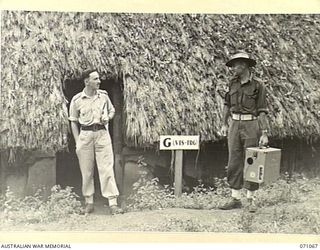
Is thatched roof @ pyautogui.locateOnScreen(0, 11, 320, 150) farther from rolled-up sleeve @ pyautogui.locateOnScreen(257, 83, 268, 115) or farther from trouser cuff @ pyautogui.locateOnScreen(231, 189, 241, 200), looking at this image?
trouser cuff @ pyautogui.locateOnScreen(231, 189, 241, 200)

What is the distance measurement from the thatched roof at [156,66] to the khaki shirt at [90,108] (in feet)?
0.10

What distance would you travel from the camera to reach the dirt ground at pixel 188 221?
1.20m

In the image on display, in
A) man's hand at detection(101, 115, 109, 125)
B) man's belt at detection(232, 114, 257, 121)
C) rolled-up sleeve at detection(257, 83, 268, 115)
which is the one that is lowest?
man's hand at detection(101, 115, 109, 125)

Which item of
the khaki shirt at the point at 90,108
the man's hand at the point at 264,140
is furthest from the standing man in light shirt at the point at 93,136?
the man's hand at the point at 264,140

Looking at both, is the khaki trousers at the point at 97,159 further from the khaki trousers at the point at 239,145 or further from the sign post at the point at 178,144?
the khaki trousers at the point at 239,145

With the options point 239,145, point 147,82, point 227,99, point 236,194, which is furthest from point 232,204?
point 147,82

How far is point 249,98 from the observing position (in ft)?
3.97

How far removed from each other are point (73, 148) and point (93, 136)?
0.06 m

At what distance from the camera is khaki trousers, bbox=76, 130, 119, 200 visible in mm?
1202

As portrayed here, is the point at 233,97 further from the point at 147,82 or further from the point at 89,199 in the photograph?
the point at 89,199

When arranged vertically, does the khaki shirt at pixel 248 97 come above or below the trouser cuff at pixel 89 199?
above

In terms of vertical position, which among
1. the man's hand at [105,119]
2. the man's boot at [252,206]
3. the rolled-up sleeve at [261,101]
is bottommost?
the man's boot at [252,206]

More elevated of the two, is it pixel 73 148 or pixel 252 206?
pixel 73 148

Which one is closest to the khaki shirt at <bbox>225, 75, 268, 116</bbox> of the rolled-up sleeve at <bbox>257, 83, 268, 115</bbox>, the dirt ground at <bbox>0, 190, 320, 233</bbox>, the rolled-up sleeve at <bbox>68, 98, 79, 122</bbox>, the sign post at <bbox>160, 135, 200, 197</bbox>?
the rolled-up sleeve at <bbox>257, 83, 268, 115</bbox>
